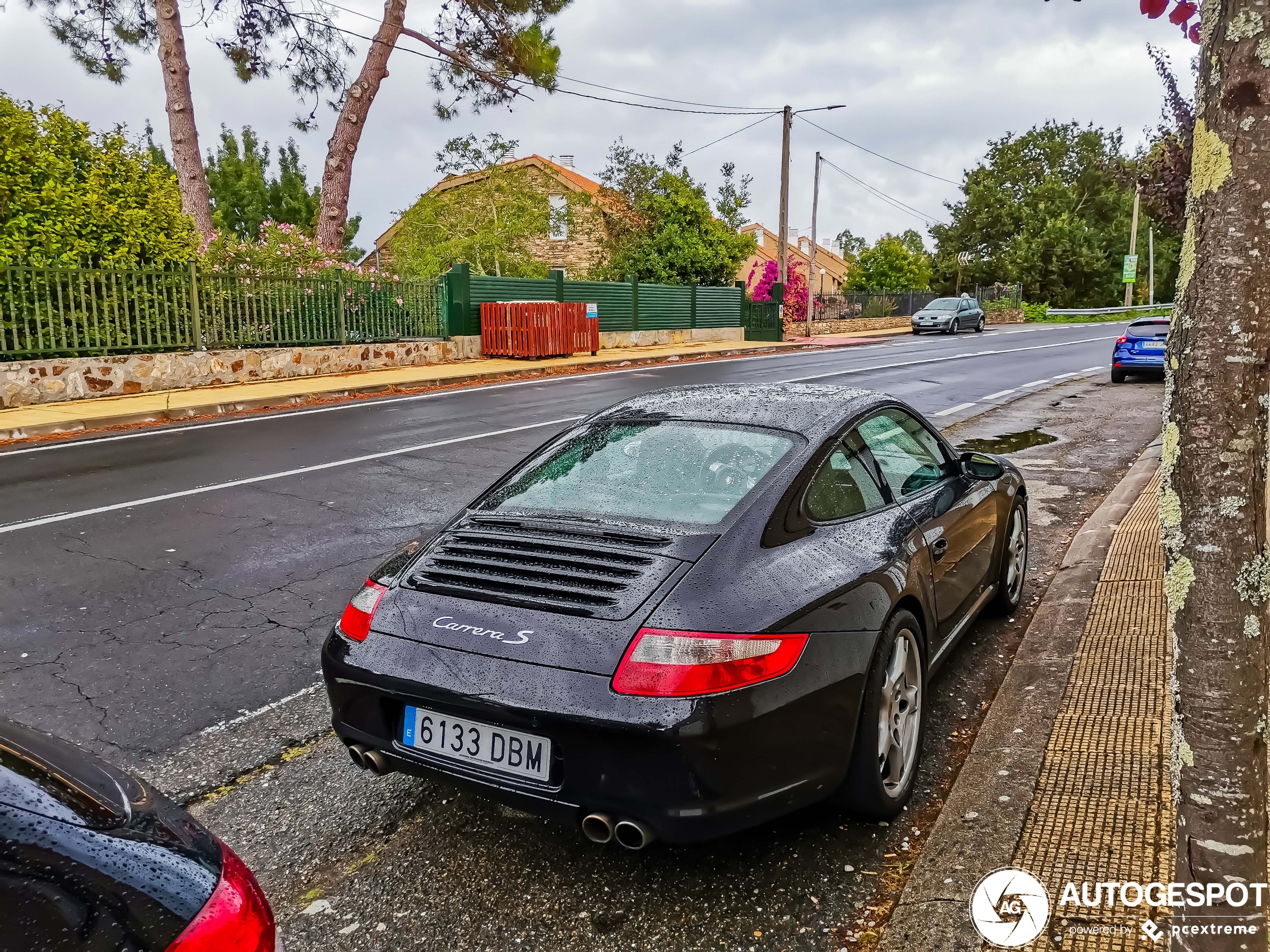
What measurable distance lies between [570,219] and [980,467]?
2862 centimetres

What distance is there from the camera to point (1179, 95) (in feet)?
29.2

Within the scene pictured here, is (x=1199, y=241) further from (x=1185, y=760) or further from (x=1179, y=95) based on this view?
(x=1179, y=95)

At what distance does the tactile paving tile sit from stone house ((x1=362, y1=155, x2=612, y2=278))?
28851mm

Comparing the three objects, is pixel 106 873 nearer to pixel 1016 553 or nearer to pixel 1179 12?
pixel 1179 12

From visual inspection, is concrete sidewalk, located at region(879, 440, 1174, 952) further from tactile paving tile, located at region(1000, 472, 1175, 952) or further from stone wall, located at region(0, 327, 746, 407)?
stone wall, located at region(0, 327, 746, 407)

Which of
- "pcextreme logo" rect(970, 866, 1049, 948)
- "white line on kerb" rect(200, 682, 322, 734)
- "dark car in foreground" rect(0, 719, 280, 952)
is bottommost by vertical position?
"white line on kerb" rect(200, 682, 322, 734)

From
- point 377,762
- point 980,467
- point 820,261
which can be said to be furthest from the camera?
point 820,261

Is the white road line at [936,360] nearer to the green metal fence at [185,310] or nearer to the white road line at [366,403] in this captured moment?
the white road line at [366,403]

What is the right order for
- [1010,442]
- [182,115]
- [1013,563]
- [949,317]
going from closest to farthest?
[1013,563] < [1010,442] < [182,115] < [949,317]

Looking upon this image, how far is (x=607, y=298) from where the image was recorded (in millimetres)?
26672

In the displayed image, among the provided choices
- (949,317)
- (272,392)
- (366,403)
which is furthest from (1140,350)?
(949,317)

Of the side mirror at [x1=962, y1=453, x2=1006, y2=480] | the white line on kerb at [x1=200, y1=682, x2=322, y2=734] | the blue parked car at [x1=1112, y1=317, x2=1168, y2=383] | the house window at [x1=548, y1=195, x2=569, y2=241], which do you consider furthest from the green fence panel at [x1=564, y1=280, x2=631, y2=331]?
the white line on kerb at [x1=200, y1=682, x2=322, y2=734]

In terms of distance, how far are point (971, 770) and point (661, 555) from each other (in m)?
1.40

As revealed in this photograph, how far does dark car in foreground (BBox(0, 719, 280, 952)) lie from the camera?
1240 mm
